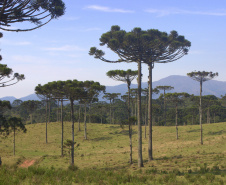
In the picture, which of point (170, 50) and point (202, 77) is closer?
point (170, 50)

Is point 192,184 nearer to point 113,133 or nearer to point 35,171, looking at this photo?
point 35,171

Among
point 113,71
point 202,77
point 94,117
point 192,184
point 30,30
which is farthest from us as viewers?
point 94,117

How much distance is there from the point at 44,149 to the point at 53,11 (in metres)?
34.3

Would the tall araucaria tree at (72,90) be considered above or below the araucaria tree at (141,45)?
below

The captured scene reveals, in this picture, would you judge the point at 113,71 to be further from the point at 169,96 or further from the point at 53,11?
the point at 169,96

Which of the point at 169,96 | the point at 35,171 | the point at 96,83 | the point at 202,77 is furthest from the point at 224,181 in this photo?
the point at 169,96

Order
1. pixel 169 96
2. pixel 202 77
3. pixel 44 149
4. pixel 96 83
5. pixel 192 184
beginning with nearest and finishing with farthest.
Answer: pixel 192 184 < pixel 96 83 < pixel 202 77 < pixel 44 149 < pixel 169 96

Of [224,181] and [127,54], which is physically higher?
[127,54]

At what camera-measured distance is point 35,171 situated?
484 inches

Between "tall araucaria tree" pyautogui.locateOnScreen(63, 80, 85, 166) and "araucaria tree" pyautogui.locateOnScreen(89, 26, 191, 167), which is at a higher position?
"araucaria tree" pyautogui.locateOnScreen(89, 26, 191, 167)

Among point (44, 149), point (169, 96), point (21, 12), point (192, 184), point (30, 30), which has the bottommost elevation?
point (44, 149)

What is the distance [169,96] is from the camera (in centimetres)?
4641

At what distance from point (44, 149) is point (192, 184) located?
120ft

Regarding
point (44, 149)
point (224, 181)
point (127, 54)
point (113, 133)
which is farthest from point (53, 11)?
point (113, 133)
